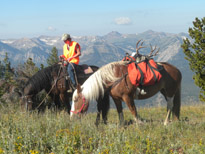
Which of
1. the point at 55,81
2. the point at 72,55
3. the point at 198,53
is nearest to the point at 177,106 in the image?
the point at 72,55

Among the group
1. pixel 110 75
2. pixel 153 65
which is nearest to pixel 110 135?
pixel 110 75

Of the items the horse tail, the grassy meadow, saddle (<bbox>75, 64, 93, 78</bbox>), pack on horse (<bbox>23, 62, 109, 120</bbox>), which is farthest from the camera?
saddle (<bbox>75, 64, 93, 78</bbox>)

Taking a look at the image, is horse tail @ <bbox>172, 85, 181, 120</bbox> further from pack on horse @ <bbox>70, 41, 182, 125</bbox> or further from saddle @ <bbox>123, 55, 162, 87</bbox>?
saddle @ <bbox>123, 55, 162, 87</bbox>

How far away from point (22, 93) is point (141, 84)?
4.04 m

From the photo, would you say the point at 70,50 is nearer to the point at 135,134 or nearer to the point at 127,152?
the point at 135,134

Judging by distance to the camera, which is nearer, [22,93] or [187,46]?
[22,93]

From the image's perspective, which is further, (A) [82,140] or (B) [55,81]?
(B) [55,81]

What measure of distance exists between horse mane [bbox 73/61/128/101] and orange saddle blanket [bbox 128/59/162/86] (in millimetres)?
500

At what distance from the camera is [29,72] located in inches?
523

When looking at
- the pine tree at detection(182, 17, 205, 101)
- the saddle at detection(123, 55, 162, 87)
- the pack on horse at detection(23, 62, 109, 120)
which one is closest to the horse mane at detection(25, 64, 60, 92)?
the pack on horse at detection(23, 62, 109, 120)

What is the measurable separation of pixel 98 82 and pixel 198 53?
10793mm

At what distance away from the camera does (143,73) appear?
23.0 ft

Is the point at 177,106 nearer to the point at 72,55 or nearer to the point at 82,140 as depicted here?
the point at 72,55

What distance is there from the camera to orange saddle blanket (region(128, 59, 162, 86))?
6.85 meters
